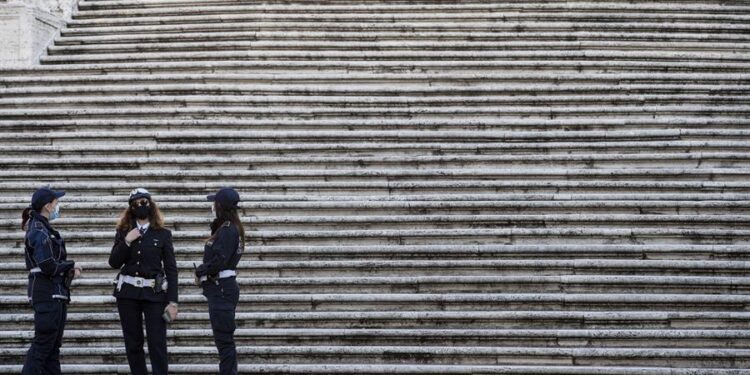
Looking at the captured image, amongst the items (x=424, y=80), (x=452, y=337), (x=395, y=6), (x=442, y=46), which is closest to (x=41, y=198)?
(x=452, y=337)

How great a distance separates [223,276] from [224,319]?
0.30 m

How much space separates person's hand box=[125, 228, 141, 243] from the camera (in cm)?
705

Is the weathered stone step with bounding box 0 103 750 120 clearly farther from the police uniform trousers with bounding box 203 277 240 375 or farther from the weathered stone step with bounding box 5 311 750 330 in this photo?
the police uniform trousers with bounding box 203 277 240 375

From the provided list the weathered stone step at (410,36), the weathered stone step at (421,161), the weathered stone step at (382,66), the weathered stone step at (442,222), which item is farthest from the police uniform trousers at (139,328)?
the weathered stone step at (410,36)

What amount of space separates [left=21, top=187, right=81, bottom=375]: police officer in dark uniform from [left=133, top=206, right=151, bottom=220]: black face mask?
0.59 metres

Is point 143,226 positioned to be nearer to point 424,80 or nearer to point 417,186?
point 417,186

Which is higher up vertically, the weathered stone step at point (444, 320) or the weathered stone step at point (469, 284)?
the weathered stone step at point (469, 284)

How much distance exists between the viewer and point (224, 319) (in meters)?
7.03

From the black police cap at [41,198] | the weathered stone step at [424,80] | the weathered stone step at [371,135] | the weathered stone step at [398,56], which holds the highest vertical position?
the weathered stone step at [398,56]

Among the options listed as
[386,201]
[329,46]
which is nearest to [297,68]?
[329,46]

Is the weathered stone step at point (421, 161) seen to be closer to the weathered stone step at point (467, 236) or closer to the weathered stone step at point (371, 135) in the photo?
the weathered stone step at point (371, 135)

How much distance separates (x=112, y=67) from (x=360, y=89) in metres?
3.07

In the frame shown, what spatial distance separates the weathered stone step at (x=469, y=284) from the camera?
339 inches

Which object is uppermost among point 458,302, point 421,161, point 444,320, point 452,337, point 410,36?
point 410,36
